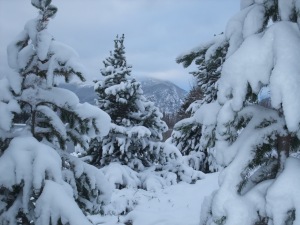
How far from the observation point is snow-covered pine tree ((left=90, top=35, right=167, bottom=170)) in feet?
36.3

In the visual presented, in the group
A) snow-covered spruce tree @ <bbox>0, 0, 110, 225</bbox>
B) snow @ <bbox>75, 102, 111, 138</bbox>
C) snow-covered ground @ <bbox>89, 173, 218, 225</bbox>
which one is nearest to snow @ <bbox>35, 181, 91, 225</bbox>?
snow-covered spruce tree @ <bbox>0, 0, 110, 225</bbox>

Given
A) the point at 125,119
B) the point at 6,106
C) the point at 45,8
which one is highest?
the point at 45,8

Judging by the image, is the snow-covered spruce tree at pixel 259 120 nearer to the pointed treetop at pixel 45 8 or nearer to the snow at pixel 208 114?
the snow at pixel 208 114

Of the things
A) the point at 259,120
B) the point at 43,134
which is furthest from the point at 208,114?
the point at 43,134

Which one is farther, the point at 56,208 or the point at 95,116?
the point at 95,116

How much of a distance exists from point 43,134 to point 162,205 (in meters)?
5.10

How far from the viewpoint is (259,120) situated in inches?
134

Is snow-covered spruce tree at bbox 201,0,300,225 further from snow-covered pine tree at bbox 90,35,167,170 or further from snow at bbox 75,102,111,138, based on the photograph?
snow-covered pine tree at bbox 90,35,167,170

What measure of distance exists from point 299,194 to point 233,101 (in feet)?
3.18

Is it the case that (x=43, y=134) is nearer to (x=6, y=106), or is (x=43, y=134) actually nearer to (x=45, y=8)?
(x=6, y=106)

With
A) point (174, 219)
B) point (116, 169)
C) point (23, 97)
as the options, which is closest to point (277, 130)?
point (23, 97)

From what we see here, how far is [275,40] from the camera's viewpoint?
2947 mm

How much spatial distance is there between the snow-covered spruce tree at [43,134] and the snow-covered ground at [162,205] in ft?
10.5

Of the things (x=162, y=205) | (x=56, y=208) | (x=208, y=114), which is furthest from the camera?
(x=162, y=205)
